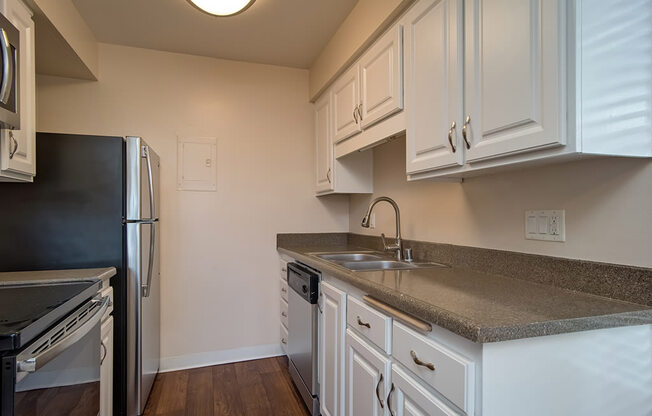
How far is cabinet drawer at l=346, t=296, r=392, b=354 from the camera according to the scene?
1.20 m

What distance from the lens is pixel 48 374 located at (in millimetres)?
1011

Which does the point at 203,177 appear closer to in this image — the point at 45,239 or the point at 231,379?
the point at 45,239

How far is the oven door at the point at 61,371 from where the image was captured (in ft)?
2.87

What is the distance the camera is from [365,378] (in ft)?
4.46

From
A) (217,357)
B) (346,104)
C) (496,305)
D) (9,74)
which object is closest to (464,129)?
(496,305)

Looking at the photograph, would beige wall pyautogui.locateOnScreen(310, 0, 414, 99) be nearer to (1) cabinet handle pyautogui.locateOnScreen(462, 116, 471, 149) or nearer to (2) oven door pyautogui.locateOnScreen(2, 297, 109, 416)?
(1) cabinet handle pyautogui.locateOnScreen(462, 116, 471, 149)

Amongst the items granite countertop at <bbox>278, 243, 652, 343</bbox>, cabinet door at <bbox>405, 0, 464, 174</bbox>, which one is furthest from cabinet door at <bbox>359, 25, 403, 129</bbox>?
granite countertop at <bbox>278, 243, 652, 343</bbox>

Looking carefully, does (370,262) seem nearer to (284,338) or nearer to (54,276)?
(284,338)

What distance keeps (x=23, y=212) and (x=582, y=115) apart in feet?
7.90

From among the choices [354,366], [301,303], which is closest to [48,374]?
[354,366]

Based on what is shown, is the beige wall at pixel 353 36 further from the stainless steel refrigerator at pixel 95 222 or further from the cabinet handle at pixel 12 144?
the cabinet handle at pixel 12 144

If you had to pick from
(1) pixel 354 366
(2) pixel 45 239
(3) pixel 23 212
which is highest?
(3) pixel 23 212

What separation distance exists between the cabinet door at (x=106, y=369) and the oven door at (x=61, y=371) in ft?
0.54

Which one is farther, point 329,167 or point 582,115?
point 329,167
